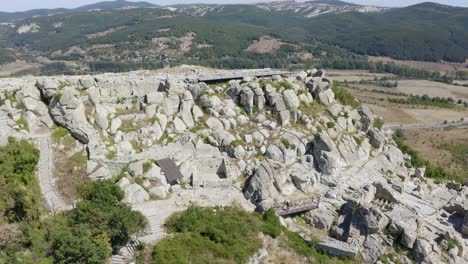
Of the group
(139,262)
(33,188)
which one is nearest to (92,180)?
(33,188)

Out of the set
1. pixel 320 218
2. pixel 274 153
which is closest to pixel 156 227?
pixel 320 218

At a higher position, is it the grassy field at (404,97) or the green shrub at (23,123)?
the green shrub at (23,123)

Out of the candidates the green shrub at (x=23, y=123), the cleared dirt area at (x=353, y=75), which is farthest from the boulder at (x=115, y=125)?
the cleared dirt area at (x=353, y=75)

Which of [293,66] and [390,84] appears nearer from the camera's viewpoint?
[390,84]

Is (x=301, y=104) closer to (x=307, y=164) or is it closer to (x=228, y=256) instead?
(x=307, y=164)

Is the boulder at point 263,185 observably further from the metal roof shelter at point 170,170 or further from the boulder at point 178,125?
the boulder at point 178,125

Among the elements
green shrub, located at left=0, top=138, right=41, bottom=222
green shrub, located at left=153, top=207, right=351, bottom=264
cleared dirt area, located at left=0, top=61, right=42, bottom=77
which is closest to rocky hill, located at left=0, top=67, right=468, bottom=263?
green shrub, located at left=153, top=207, right=351, bottom=264

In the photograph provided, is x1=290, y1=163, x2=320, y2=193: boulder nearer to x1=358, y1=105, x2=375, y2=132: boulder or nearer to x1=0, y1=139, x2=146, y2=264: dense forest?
x1=358, y1=105, x2=375, y2=132: boulder
